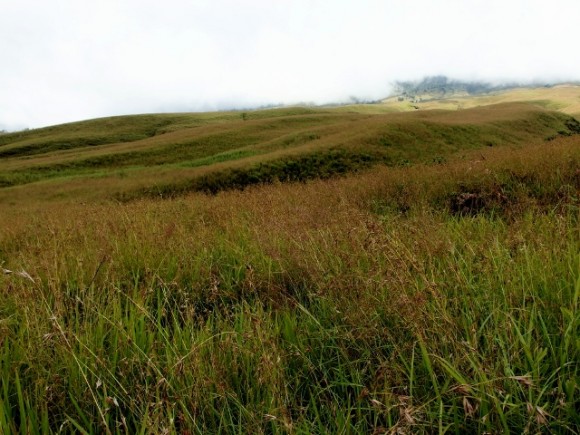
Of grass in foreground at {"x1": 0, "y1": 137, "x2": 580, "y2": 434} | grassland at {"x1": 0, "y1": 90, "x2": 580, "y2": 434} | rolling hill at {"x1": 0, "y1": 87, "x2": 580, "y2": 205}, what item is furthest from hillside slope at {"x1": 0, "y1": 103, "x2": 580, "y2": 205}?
grass in foreground at {"x1": 0, "y1": 137, "x2": 580, "y2": 434}

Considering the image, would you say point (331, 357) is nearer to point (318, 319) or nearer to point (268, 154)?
point (318, 319)

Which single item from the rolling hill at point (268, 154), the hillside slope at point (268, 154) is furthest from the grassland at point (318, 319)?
the rolling hill at point (268, 154)

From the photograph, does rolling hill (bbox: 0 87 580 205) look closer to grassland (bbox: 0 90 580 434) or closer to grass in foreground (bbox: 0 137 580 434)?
grassland (bbox: 0 90 580 434)

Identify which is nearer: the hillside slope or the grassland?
the grassland

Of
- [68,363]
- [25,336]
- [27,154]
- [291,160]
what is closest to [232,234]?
[25,336]

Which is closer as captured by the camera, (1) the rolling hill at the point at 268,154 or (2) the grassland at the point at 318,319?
(2) the grassland at the point at 318,319

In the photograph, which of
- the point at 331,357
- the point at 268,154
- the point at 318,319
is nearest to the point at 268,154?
the point at 268,154

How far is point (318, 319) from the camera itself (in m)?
3.17

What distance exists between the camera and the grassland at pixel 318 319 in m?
2.01

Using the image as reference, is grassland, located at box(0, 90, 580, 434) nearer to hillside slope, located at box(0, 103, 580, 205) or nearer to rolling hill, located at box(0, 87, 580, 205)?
hillside slope, located at box(0, 103, 580, 205)

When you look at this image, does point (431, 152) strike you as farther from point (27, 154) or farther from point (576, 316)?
point (27, 154)

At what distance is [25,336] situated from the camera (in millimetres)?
3064

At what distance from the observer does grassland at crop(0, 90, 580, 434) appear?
2.01 m

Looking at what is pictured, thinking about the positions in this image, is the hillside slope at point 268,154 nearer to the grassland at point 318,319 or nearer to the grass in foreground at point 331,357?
the grassland at point 318,319
